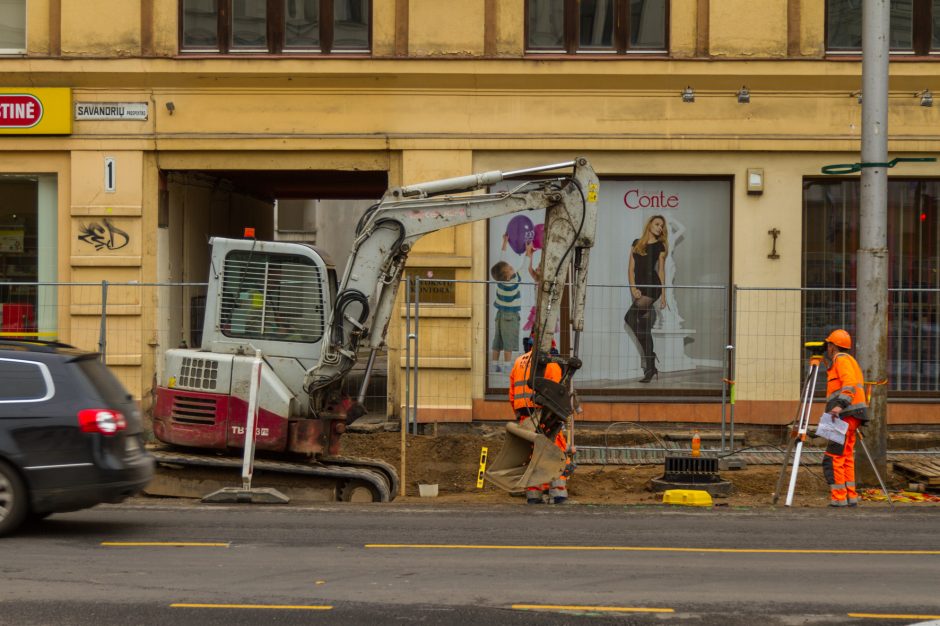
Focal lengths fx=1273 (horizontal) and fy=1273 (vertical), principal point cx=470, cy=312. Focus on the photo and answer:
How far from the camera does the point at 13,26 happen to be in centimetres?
1909

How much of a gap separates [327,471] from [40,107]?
8.35 m

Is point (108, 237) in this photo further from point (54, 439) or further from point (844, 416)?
point (844, 416)

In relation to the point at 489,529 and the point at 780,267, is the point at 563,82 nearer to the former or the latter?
the point at 780,267

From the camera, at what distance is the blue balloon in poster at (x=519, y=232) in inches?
748

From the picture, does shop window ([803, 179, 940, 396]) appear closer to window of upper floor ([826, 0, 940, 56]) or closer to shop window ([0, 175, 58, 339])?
window of upper floor ([826, 0, 940, 56])

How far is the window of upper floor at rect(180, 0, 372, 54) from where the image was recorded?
1898 cm

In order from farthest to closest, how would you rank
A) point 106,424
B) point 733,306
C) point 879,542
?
point 733,306 → point 879,542 → point 106,424

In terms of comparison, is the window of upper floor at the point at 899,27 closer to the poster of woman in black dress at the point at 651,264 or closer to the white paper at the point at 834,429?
the poster of woman in black dress at the point at 651,264

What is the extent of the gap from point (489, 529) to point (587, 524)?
1.05m

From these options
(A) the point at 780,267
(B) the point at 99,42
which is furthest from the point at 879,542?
(B) the point at 99,42

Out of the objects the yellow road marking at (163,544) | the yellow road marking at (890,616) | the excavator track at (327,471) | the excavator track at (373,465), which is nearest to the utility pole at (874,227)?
the excavator track at (373,465)

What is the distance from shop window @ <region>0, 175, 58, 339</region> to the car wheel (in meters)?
9.05

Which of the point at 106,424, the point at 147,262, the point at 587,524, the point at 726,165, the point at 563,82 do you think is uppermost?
the point at 563,82

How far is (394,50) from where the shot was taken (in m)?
18.8
